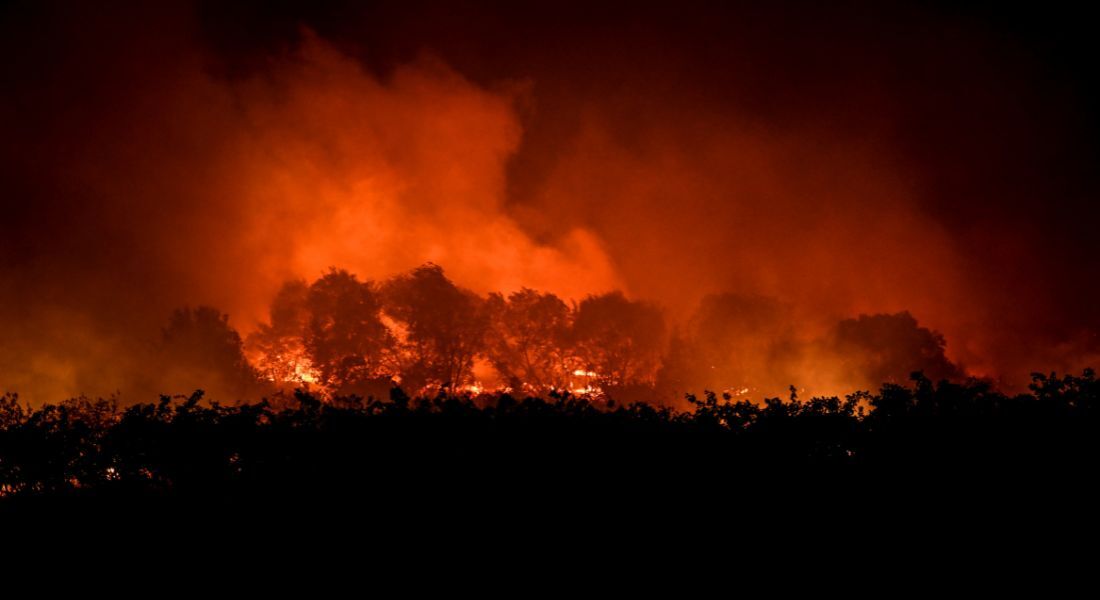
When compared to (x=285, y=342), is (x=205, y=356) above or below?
below

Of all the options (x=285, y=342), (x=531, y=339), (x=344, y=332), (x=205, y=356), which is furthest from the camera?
(x=531, y=339)

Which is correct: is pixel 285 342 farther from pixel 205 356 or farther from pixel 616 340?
pixel 616 340

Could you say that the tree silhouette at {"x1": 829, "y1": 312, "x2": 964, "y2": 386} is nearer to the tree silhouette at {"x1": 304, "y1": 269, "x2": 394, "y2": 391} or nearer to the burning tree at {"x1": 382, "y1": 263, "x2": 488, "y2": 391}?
the burning tree at {"x1": 382, "y1": 263, "x2": 488, "y2": 391}

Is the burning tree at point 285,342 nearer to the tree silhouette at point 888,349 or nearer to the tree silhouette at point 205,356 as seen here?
the tree silhouette at point 205,356

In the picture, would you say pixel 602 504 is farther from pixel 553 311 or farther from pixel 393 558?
pixel 553 311

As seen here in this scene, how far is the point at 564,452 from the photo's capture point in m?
7.63

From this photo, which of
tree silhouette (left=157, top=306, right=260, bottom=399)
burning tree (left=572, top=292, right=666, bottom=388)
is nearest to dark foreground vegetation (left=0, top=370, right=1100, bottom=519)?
tree silhouette (left=157, top=306, right=260, bottom=399)

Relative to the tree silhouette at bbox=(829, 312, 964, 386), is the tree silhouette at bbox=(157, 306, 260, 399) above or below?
below

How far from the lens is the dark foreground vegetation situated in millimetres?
7488

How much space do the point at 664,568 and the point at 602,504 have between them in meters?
A: 0.89

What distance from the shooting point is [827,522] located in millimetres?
7684

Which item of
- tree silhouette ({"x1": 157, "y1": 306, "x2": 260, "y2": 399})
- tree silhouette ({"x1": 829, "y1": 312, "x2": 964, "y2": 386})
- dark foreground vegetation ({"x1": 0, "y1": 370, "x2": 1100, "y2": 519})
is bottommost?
dark foreground vegetation ({"x1": 0, "y1": 370, "x2": 1100, "y2": 519})

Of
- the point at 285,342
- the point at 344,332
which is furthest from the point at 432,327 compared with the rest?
the point at 285,342

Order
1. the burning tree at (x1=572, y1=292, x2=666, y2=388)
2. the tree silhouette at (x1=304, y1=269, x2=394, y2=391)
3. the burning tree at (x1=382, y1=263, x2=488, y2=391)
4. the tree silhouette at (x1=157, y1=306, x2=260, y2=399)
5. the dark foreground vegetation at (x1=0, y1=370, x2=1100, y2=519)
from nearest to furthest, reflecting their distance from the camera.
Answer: the dark foreground vegetation at (x1=0, y1=370, x2=1100, y2=519) → the tree silhouette at (x1=157, y1=306, x2=260, y2=399) → the tree silhouette at (x1=304, y1=269, x2=394, y2=391) → the burning tree at (x1=382, y1=263, x2=488, y2=391) → the burning tree at (x1=572, y1=292, x2=666, y2=388)
